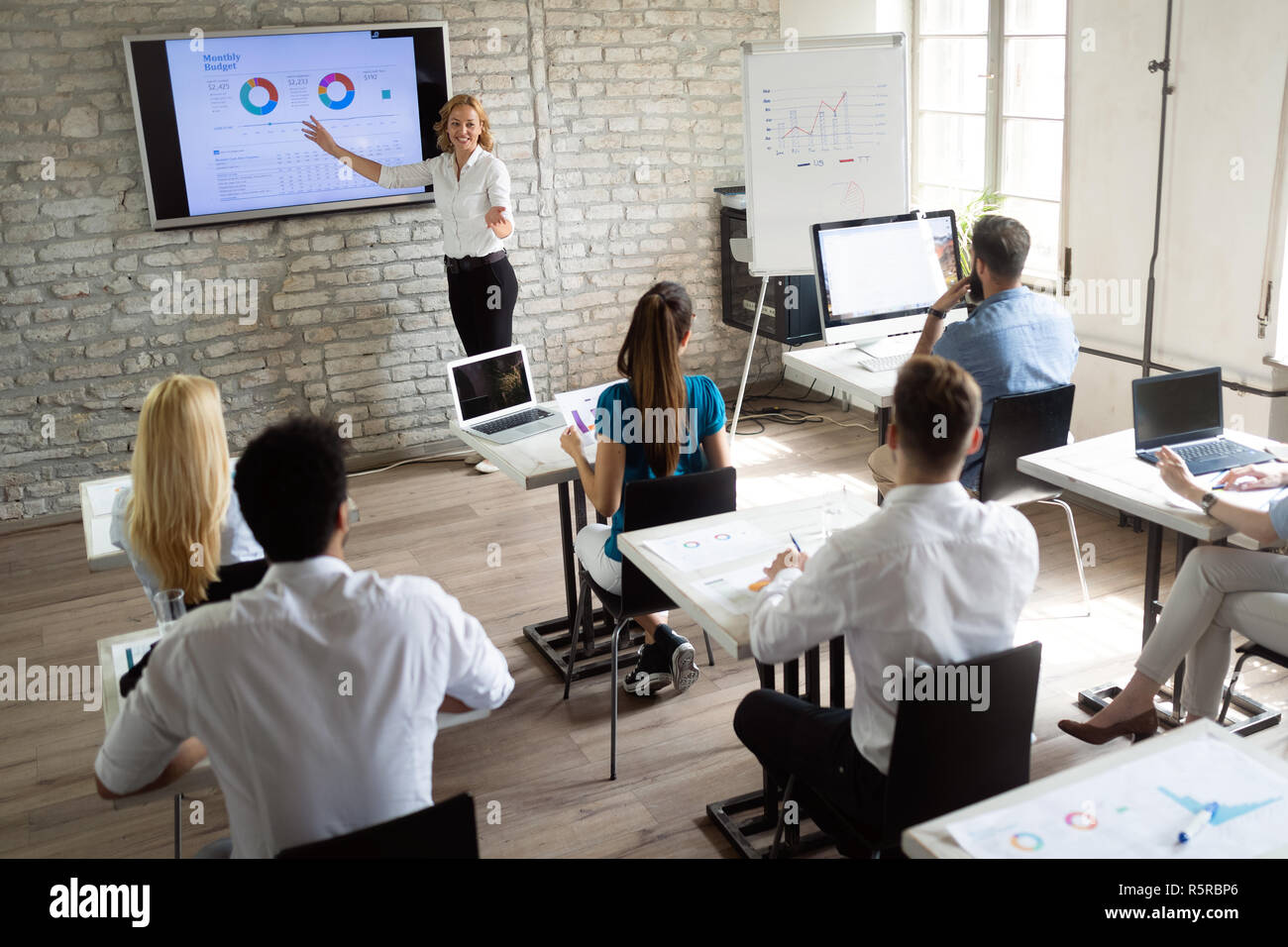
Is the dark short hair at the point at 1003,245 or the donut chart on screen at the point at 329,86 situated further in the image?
the donut chart on screen at the point at 329,86

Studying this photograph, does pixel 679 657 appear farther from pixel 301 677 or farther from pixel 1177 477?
pixel 301 677

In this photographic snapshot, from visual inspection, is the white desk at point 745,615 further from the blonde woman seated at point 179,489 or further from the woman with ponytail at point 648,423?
the blonde woman seated at point 179,489

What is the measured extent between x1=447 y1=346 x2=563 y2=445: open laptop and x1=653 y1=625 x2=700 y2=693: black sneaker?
788 mm

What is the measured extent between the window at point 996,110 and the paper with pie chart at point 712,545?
289 centimetres

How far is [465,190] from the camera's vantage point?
5473 millimetres

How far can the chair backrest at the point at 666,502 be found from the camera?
306 cm

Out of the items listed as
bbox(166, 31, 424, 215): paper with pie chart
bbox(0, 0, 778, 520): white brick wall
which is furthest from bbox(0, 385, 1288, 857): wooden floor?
bbox(166, 31, 424, 215): paper with pie chart

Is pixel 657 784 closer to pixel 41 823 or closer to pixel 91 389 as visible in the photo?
pixel 41 823

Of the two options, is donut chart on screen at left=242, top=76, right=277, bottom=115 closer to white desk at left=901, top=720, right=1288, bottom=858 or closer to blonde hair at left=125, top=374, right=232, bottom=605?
blonde hair at left=125, top=374, right=232, bottom=605

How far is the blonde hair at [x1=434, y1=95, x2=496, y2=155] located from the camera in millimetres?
5391

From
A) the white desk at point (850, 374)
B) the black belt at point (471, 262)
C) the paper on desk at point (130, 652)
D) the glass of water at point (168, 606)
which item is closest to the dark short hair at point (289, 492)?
the glass of water at point (168, 606)

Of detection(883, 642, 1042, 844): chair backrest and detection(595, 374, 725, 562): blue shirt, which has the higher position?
detection(595, 374, 725, 562): blue shirt

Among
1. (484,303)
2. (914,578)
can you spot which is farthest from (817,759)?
(484,303)

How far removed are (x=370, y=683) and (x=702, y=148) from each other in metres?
5.12
